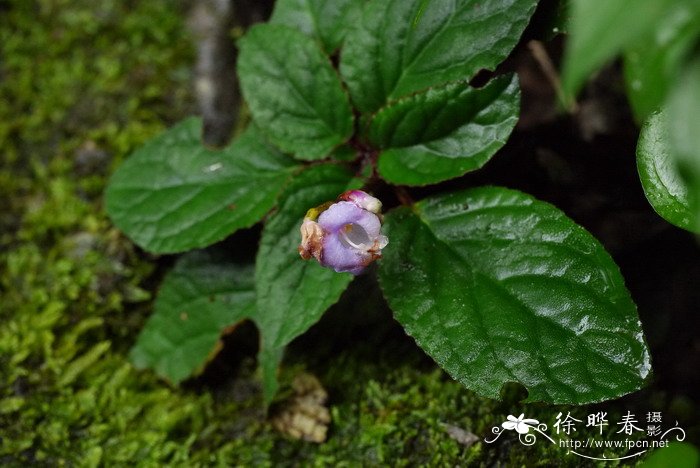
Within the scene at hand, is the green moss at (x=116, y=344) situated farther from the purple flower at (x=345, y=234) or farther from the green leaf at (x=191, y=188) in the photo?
the purple flower at (x=345, y=234)

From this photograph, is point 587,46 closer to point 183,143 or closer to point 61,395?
point 183,143

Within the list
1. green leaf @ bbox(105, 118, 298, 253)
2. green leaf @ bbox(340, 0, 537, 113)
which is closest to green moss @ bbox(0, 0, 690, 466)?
green leaf @ bbox(105, 118, 298, 253)

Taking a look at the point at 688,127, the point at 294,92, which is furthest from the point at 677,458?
the point at 294,92

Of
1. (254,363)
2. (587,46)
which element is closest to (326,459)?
(254,363)

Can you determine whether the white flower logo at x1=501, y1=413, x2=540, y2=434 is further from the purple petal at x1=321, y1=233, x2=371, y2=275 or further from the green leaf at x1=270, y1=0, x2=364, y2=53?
the green leaf at x1=270, y1=0, x2=364, y2=53

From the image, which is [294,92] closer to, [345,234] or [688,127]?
[345,234]

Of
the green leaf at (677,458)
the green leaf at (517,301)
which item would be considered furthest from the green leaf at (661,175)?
the green leaf at (677,458)

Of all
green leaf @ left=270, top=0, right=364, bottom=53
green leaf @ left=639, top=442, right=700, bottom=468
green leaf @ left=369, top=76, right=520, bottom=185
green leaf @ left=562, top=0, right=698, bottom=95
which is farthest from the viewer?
green leaf @ left=270, top=0, right=364, bottom=53
